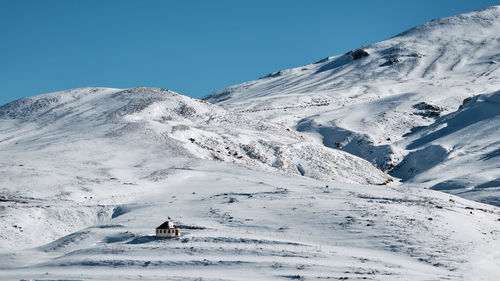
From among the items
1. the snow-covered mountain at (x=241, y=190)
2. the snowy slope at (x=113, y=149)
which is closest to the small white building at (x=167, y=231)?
the snow-covered mountain at (x=241, y=190)

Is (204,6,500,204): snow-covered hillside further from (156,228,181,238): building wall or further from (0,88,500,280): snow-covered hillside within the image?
(156,228,181,238): building wall

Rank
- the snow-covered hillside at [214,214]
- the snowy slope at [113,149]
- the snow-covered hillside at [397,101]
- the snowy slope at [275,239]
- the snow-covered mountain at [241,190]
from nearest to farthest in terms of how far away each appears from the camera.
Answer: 1. the snowy slope at [275,239]
2. the snow-covered hillside at [214,214]
3. the snow-covered mountain at [241,190]
4. the snowy slope at [113,149]
5. the snow-covered hillside at [397,101]

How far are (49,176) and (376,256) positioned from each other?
3239 cm

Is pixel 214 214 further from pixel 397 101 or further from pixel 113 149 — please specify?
pixel 397 101

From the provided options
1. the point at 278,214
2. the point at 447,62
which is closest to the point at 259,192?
the point at 278,214

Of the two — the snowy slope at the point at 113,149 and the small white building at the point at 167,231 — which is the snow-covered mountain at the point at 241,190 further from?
the small white building at the point at 167,231

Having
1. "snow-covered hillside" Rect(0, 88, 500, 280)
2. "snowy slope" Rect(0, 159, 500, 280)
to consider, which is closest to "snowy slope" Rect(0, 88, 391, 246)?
"snow-covered hillside" Rect(0, 88, 500, 280)

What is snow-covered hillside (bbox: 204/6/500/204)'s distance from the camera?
299 feet

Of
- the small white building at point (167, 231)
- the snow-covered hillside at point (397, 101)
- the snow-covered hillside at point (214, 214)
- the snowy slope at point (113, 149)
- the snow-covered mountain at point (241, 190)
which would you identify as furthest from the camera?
the snow-covered hillside at point (397, 101)

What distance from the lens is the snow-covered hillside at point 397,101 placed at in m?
91.0

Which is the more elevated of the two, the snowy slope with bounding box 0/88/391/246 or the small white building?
the snowy slope with bounding box 0/88/391/246

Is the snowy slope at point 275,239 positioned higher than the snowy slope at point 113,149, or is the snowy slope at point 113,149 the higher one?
the snowy slope at point 113,149

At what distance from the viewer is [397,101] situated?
129 meters

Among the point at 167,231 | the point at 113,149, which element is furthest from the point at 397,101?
the point at 167,231
